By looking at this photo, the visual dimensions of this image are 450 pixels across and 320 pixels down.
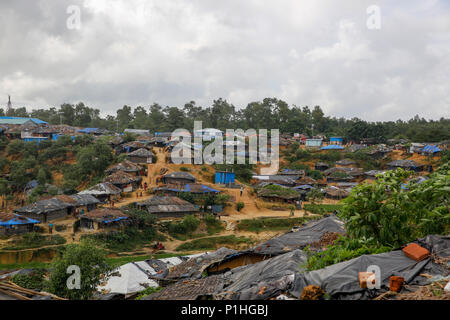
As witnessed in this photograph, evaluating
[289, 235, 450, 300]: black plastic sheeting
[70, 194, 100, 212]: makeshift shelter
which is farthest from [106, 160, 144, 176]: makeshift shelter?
[289, 235, 450, 300]: black plastic sheeting

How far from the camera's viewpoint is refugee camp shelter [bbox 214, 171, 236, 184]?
127ft

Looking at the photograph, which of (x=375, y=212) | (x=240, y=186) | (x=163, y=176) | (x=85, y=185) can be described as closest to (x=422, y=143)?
(x=240, y=186)

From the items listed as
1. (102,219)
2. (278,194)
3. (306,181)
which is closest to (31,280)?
(102,219)

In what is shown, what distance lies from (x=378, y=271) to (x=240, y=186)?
3276 cm

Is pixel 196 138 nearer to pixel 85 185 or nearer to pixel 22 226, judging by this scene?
pixel 85 185

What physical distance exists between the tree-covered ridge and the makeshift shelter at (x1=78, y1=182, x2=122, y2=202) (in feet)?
108

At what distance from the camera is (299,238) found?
12.4 m

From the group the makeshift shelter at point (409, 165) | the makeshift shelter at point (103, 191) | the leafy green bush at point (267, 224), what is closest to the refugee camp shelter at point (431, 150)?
the makeshift shelter at point (409, 165)

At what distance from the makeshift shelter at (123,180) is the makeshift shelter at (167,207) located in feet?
17.8

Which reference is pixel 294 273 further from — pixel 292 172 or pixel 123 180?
pixel 292 172

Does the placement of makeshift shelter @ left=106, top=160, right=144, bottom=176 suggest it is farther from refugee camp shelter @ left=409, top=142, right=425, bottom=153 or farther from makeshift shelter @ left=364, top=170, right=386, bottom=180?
refugee camp shelter @ left=409, top=142, right=425, bottom=153

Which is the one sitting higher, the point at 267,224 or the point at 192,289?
the point at 192,289

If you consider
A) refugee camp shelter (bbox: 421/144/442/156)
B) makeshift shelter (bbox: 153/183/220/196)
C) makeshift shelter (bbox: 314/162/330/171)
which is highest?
refugee camp shelter (bbox: 421/144/442/156)

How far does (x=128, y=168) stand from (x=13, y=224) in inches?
610
